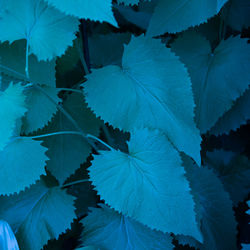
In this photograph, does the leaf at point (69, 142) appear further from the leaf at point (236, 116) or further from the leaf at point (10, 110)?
the leaf at point (236, 116)

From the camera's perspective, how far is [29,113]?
0.62 metres

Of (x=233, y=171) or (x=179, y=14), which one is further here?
(x=233, y=171)

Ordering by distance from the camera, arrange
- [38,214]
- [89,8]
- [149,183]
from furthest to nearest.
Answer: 1. [38,214]
2. [149,183]
3. [89,8]

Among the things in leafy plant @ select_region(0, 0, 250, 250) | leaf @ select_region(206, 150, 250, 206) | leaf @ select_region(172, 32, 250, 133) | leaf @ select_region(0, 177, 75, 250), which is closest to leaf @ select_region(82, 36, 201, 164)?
leafy plant @ select_region(0, 0, 250, 250)

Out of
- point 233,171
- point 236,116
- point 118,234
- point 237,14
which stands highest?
point 237,14

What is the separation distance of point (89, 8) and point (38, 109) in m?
0.27

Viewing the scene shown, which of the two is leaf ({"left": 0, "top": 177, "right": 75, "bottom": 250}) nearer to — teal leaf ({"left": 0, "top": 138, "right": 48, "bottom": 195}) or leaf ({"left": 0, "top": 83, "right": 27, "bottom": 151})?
teal leaf ({"left": 0, "top": 138, "right": 48, "bottom": 195})

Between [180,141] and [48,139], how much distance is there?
1.01 feet

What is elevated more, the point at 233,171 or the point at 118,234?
A: the point at 233,171

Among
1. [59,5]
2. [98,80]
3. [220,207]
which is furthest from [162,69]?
[220,207]

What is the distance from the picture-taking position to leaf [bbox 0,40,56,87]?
0.63m

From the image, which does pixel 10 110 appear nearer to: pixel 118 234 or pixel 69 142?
pixel 69 142

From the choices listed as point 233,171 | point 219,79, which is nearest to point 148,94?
point 219,79

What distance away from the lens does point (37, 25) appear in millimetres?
566
